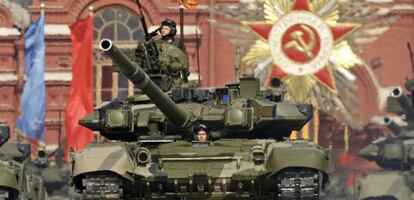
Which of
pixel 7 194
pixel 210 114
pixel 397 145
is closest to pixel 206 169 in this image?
pixel 210 114

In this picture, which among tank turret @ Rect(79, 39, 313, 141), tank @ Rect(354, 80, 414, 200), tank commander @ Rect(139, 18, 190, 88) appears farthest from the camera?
tank @ Rect(354, 80, 414, 200)

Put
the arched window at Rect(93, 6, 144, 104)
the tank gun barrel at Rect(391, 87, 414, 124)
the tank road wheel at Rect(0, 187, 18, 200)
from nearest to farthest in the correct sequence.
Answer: the tank road wheel at Rect(0, 187, 18, 200) < the tank gun barrel at Rect(391, 87, 414, 124) < the arched window at Rect(93, 6, 144, 104)

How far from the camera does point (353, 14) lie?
49.8 m

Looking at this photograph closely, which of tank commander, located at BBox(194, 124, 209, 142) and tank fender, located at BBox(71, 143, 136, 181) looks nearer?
tank fender, located at BBox(71, 143, 136, 181)

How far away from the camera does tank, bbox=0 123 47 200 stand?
2567cm

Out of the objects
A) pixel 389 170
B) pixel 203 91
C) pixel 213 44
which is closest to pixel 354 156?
pixel 213 44

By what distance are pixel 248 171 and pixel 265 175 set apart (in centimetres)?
29

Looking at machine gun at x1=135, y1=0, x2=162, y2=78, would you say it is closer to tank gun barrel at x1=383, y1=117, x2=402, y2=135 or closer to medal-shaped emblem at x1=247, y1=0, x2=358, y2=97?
tank gun barrel at x1=383, y1=117, x2=402, y2=135

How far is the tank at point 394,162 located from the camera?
37.6 meters

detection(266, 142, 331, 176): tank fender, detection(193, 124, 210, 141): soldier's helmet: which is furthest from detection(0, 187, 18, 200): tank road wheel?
detection(266, 142, 331, 176): tank fender

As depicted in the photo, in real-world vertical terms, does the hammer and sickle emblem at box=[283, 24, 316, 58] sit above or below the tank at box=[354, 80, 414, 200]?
above

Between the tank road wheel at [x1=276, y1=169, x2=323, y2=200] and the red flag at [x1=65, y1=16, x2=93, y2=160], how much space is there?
23.2 m

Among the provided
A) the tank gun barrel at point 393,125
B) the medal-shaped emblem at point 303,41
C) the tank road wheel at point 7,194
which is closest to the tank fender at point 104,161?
the tank road wheel at point 7,194

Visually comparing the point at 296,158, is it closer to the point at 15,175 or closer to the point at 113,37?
the point at 15,175
